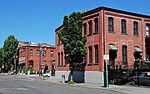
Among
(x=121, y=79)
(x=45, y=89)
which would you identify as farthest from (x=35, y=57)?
(x=45, y=89)

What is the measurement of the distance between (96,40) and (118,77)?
19.8ft

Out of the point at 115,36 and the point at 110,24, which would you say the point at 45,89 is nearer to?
the point at 115,36

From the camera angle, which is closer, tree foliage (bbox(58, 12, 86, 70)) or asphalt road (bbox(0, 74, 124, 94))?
asphalt road (bbox(0, 74, 124, 94))

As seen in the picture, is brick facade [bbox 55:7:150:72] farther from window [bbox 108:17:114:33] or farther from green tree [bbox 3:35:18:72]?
green tree [bbox 3:35:18:72]

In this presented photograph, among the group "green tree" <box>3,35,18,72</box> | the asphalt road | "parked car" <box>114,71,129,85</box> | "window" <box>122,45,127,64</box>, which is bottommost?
the asphalt road

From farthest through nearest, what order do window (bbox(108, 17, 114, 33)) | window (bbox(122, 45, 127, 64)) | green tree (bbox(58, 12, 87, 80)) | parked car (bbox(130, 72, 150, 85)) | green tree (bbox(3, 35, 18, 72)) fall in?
1. green tree (bbox(3, 35, 18, 72))
2. window (bbox(122, 45, 127, 64))
3. window (bbox(108, 17, 114, 33))
4. green tree (bbox(58, 12, 87, 80))
5. parked car (bbox(130, 72, 150, 85))

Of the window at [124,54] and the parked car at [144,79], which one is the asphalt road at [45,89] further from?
the window at [124,54]

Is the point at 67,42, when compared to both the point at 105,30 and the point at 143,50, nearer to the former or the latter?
the point at 105,30

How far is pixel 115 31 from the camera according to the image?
117ft

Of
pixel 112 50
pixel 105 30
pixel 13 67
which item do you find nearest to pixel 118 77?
pixel 112 50

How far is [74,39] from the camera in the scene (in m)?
34.4

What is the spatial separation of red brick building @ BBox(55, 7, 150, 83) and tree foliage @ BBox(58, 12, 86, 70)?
213 centimetres

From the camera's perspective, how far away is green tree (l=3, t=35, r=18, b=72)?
86219 mm

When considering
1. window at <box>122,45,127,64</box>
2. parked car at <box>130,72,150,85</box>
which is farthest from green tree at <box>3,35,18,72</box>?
parked car at <box>130,72,150,85</box>
